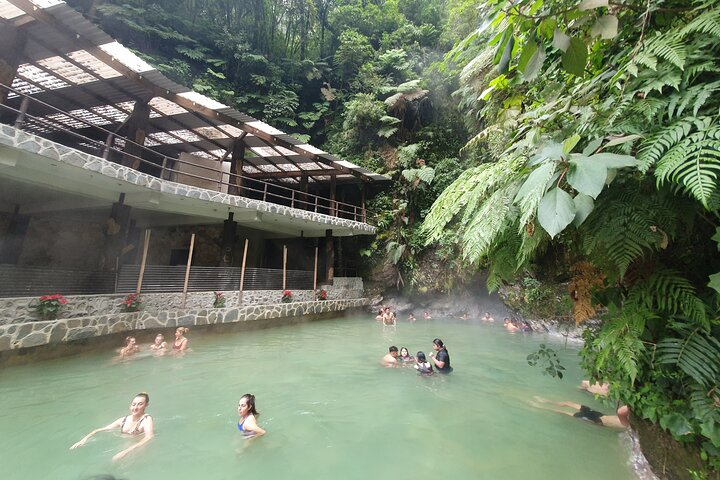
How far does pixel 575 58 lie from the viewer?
1.31 m

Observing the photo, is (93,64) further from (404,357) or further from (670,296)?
(670,296)

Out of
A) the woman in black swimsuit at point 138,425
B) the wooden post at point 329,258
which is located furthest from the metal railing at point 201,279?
the woman in black swimsuit at point 138,425

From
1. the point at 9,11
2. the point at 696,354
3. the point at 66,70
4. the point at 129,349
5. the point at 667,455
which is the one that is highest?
the point at 66,70

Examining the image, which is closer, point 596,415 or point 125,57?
point 596,415

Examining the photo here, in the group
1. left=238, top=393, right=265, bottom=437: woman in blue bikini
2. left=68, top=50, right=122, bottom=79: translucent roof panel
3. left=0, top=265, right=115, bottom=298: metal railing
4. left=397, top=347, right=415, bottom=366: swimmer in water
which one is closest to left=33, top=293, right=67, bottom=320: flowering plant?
left=0, top=265, right=115, bottom=298: metal railing

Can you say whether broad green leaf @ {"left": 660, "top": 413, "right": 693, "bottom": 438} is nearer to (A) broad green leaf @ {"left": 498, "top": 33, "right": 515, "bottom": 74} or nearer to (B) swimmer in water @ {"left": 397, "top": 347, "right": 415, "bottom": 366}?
(A) broad green leaf @ {"left": 498, "top": 33, "right": 515, "bottom": 74}

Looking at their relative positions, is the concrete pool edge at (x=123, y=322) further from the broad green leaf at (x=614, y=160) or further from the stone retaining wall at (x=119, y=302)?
the broad green leaf at (x=614, y=160)

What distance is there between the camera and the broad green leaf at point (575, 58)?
129cm

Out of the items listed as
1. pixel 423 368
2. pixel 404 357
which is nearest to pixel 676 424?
pixel 423 368

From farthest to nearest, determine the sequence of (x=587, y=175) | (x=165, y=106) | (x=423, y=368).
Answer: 1. (x=165, y=106)
2. (x=423, y=368)
3. (x=587, y=175)

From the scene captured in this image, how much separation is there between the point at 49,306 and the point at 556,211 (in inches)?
361

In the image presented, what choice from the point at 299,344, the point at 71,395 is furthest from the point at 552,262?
the point at 299,344

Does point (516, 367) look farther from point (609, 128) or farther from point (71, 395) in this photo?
point (71, 395)

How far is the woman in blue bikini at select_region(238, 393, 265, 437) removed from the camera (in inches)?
157
